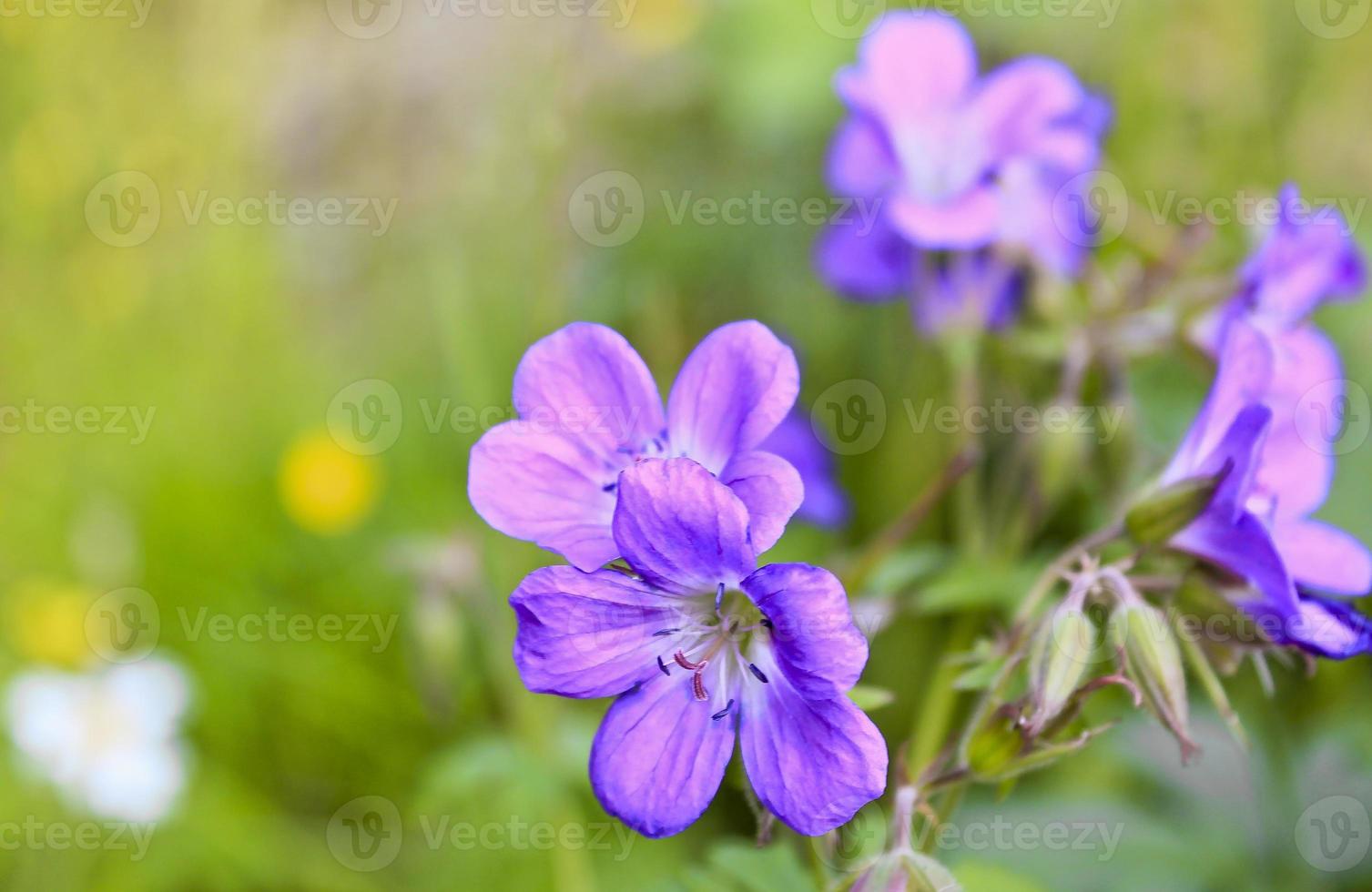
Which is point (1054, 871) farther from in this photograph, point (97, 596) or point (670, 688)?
point (97, 596)

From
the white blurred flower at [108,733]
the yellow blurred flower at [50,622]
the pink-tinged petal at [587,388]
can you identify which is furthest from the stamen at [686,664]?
the yellow blurred flower at [50,622]

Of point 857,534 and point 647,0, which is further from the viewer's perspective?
point 647,0


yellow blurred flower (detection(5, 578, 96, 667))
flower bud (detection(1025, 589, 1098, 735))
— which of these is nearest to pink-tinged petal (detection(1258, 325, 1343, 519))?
flower bud (detection(1025, 589, 1098, 735))

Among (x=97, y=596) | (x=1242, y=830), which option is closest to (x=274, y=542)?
(x=97, y=596)

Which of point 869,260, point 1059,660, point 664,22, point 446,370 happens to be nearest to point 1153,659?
point 1059,660

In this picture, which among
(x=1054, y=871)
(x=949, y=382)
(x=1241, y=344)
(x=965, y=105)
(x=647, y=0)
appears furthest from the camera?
(x=647, y=0)

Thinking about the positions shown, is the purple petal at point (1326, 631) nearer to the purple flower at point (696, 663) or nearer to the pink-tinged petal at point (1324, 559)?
the pink-tinged petal at point (1324, 559)

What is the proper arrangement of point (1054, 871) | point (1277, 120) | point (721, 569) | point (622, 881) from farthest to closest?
point (1277, 120) < point (622, 881) < point (1054, 871) < point (721, 569)
